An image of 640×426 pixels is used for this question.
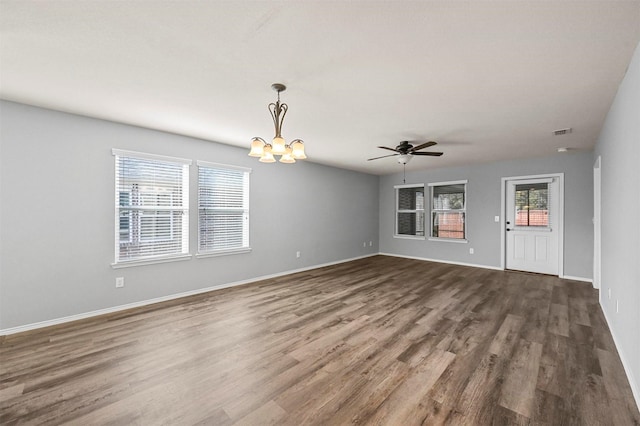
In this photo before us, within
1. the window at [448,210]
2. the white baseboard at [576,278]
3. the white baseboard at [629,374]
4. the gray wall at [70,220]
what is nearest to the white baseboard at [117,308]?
the gray wall at [70,220]

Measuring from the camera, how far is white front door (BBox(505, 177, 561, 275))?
5.60 m

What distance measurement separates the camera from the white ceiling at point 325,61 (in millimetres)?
1642

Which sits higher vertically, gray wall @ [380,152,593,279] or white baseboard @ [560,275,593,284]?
gray wall @ [380,152,593,279]

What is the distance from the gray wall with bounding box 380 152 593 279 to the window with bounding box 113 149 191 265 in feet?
19.0

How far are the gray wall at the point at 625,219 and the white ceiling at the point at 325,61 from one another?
0.26 meters

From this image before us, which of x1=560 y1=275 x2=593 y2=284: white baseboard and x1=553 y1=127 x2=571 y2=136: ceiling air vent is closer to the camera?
x1=553 y1=127 x2=571 y2=136: ceiling air vent

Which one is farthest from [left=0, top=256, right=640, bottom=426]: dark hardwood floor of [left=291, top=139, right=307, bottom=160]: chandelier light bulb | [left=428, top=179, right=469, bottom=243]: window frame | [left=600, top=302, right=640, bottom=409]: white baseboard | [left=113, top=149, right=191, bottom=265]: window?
[left=428, top=179, right=469, bottom=243]: window frame

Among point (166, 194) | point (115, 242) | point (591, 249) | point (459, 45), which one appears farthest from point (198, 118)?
point (591, 249)

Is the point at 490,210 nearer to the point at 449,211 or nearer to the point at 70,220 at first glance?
the point at 449,211

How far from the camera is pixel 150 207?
3906mm

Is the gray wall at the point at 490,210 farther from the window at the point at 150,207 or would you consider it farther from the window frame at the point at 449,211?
the window at the point at 150,207

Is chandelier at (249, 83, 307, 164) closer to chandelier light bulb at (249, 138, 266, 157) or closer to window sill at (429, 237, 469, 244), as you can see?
chandelier light bulb at (249, 138, 266, 157)

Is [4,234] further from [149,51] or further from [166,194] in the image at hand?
[149,51]

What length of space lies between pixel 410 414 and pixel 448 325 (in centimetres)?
168
